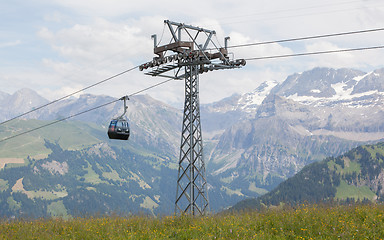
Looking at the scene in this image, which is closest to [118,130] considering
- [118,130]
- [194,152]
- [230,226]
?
[118,130]

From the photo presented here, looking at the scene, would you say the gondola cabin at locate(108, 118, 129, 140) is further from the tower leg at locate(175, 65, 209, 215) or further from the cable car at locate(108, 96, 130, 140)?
the tower leg at locate(175, 65, 209, 215)

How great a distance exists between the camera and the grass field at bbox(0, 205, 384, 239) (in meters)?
16.3

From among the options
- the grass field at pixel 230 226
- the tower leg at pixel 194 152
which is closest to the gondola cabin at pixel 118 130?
the tower leg at pixel 194 152

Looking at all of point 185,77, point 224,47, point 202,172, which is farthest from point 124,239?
point 224,47

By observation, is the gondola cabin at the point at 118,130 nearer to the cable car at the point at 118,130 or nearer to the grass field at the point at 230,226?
the cable car at the point at 118,130

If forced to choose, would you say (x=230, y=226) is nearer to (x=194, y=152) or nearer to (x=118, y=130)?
(x=194, y=152)

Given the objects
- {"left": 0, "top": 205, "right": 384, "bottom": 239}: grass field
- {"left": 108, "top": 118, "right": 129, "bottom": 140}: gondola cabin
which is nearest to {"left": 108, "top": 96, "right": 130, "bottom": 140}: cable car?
{"left": 108, "top": 118, "right": 129, "bottom": 140}: gondola cabin

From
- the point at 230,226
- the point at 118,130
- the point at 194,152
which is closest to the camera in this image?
the point at 230,226

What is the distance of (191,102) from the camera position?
29203 mm

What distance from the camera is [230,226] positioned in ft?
56.4

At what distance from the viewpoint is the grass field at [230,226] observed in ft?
53.5

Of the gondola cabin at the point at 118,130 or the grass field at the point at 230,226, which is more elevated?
the gondola cabin at the point at 118,130

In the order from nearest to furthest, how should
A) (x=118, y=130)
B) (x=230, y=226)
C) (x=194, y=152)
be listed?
(x=230, y=226) → (x=194, y=152) → (x=118, y=130)

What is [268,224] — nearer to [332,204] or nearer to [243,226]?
[243,226]
